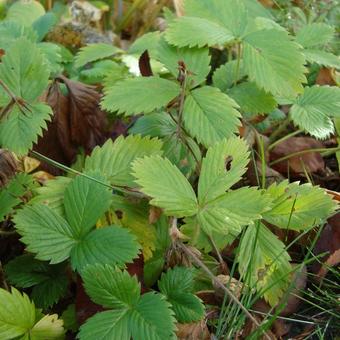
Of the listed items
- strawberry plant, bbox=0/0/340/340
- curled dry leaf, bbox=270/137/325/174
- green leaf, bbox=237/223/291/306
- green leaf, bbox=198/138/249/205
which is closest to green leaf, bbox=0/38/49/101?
strawberry plant, bbox=0/0/340/340

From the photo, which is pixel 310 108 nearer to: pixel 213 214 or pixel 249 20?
pixel 249 20

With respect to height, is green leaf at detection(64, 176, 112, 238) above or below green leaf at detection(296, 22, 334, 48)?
below

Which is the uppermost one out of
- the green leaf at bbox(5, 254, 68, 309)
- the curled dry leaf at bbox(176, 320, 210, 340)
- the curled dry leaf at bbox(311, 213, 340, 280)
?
the green leaf at bbox(5, 254, 68, 309)

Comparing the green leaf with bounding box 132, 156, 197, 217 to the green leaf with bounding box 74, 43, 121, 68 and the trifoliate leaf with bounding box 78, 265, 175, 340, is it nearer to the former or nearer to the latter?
the trifoliate leaf with bounding box 78, 265, 175, 340

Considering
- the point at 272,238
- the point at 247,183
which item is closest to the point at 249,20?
the point at 247,183

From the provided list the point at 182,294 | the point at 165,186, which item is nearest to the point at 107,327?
the point at 182,294

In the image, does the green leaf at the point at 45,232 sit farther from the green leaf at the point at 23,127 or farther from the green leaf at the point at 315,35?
the green leaf at the point at 315,35
